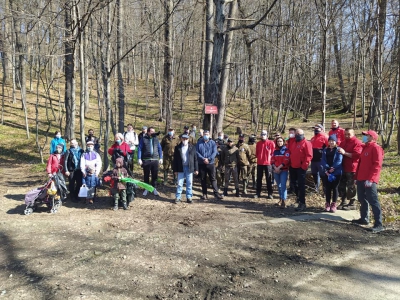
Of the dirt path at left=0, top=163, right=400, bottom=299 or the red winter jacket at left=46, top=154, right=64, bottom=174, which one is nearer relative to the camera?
the dirt path at left=0, top=163, right=400, bottom=299

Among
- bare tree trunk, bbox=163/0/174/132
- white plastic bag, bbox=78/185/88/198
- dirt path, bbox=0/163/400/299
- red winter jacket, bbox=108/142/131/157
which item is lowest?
dirt path, bbox=0/163/400/299

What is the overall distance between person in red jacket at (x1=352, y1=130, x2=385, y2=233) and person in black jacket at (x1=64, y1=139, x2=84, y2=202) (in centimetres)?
688

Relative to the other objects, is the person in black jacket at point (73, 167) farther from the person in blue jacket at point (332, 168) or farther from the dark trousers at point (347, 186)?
the dark trousers at point (347, 186)

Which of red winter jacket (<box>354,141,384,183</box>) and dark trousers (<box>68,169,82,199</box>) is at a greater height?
red winter jacket (<box>354,141,384,183</box>)

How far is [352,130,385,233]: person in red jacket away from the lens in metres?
6.05

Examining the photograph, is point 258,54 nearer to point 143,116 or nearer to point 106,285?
point 143,116

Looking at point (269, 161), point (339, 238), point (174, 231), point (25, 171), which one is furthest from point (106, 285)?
point (25, 171)

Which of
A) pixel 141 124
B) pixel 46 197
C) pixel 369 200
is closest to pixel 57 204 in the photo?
pixel 46 197

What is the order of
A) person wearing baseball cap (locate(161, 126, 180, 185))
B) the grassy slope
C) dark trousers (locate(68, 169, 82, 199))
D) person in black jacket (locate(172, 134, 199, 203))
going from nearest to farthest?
person in black jacket (locate(172, 134, 199, 203))
dark trousers (locate(68, 169, 82, 199))
the grassy slope
person wearing baseball cap (locate(161, 126, 180, 185))

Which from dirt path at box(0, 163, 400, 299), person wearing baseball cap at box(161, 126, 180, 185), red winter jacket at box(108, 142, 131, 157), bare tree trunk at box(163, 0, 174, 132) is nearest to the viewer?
dirt path at box(0, 163, 400, 299)

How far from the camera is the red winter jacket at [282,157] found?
780 cm

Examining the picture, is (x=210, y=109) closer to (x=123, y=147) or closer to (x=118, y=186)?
(x=123, y=147)

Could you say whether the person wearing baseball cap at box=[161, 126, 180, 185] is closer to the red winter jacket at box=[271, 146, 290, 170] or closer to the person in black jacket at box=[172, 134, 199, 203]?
the person in black jacket at box=[172, 134, 199, 203]

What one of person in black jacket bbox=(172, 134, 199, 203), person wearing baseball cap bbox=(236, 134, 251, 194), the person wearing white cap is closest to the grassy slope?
person wearing baseball cap bbox=(236, 134, 251, 194)
